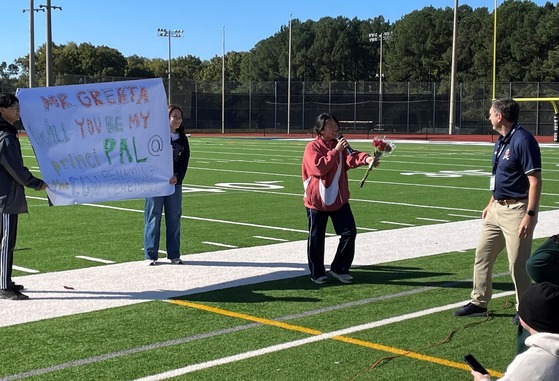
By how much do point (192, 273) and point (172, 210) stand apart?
94 centimetres

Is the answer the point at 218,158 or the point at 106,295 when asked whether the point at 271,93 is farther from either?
the point at 106,295

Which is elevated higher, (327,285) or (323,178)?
(323,178)

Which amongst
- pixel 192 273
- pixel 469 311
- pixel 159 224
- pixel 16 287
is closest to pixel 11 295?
pixel 16 287

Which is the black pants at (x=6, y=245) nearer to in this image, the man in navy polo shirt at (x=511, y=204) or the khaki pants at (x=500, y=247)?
the man in navy polo shirt at (x=511, y=204)

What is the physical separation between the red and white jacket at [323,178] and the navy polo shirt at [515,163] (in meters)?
1.73

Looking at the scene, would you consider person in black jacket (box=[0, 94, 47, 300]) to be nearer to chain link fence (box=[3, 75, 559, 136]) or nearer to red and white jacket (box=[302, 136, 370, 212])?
red and white jacket (box=[302, 136, 370, 212])

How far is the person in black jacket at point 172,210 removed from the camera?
9375 mm

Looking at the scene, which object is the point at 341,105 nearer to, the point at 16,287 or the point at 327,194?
the point at 327,194

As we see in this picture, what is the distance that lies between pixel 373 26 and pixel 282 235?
366ft

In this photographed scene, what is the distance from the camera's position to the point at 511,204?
6965 mm

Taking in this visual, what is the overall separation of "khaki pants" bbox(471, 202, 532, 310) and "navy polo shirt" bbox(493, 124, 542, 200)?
123mm

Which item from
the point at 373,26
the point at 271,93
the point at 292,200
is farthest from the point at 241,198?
the point at 373,26

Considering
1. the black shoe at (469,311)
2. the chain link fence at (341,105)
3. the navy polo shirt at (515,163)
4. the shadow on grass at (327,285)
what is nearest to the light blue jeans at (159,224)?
the shadow on grass at (327,285)

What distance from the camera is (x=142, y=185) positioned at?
861 centimetres
